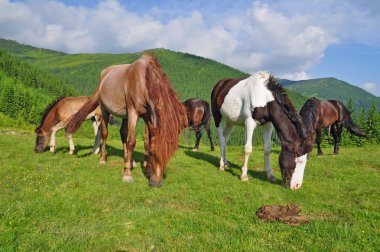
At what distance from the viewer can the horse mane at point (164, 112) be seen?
8.20 meters

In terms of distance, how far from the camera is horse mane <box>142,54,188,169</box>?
26.9 ft

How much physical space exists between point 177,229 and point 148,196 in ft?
6.87

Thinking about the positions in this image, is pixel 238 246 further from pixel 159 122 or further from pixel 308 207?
pixel 159 122

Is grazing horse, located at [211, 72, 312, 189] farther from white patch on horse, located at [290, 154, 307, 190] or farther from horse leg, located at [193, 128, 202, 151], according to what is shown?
horse leg, located at [193, 128, 202, 151]

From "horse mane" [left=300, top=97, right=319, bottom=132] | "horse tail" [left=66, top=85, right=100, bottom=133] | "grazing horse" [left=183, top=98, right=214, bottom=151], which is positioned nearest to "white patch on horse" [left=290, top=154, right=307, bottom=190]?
"horse mane" [left=300, top=97, right=319, bottom=132]

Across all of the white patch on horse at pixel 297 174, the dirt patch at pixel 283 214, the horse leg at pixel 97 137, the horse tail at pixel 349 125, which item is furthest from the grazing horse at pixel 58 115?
the horse tail at pixel 349 125

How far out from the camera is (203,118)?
68.3 feet

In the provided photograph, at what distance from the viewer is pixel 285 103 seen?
8828mm

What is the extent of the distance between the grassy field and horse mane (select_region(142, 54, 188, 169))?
3.45 ft

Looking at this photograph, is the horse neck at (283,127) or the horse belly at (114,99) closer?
the horse neck at (283,127)

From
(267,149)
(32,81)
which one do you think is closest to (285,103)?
(267,149)

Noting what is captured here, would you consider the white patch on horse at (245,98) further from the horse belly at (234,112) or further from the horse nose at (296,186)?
the horse nose at (296,186)

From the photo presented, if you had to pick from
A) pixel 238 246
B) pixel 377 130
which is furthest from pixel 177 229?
pixel 377 130

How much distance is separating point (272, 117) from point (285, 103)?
558 millimetres
